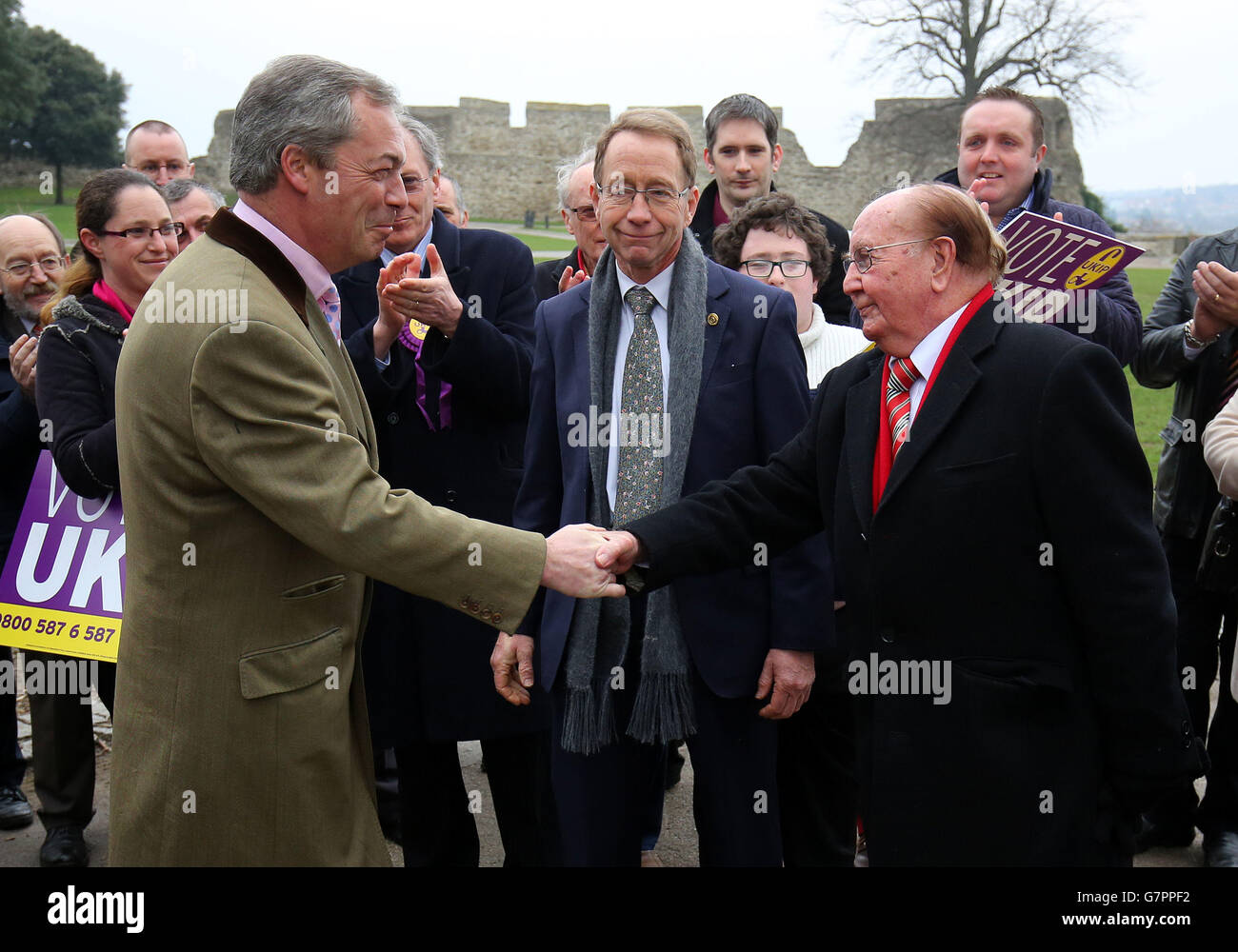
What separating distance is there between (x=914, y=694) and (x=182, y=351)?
5.67ft

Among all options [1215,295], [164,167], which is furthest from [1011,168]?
[164,167]

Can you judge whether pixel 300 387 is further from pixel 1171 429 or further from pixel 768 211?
pixel 1171 429

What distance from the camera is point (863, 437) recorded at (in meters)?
2.89

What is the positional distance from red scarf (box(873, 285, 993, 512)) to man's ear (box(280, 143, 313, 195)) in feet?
4.66

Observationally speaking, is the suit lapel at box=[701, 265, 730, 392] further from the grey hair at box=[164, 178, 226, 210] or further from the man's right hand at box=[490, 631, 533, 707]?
the grey hair at box=[164, 178, 226, 210]

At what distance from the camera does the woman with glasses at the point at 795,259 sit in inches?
169

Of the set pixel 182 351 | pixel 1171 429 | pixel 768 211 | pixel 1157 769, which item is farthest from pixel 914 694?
pixel 1171 429

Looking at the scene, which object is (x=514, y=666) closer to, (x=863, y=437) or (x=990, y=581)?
(x=863, y=437)

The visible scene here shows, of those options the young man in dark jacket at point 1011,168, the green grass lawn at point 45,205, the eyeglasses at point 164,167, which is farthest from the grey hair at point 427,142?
the green grass lawn at point 45,205

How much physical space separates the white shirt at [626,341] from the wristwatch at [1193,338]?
87.8 inches

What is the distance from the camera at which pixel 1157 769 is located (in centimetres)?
256

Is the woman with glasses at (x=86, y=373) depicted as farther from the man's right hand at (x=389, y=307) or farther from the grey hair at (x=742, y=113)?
the grey hair at (x=742, y=113)

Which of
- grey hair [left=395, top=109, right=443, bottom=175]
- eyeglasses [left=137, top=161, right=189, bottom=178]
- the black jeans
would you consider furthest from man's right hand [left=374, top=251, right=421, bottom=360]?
eyeglasses [left=137, top=161, right=189, bottom=178]

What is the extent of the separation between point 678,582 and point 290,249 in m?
1.36
